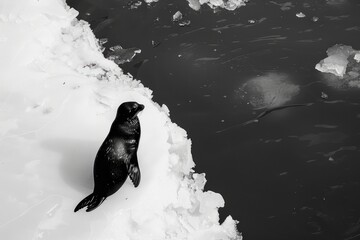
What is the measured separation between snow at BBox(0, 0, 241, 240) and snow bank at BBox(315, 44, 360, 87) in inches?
75.5

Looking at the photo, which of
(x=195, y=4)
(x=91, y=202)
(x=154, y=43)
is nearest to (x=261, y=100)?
(x=154, y=43)

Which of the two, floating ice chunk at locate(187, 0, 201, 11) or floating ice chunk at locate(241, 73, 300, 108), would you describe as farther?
floating ice chunk at locate(187, 0, 201, 11)

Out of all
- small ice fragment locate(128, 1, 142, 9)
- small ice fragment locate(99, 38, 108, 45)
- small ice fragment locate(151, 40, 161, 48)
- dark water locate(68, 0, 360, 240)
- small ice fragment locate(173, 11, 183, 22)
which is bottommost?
dark water locate(68, 0, 360, 240)

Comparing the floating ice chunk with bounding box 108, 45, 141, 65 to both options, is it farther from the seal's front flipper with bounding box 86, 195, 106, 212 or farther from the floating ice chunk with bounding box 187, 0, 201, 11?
the seal's front flipper with bounding box 86, 195, 106, 212

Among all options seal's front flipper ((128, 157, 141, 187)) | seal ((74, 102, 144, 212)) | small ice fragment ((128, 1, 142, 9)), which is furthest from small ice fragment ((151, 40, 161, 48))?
seal's front flipper ((128, 157, 141, 187))

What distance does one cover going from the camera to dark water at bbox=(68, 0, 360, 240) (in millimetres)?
3822

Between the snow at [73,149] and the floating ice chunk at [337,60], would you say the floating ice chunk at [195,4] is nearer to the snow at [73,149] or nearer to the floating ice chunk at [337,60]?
the snow at [73,149]

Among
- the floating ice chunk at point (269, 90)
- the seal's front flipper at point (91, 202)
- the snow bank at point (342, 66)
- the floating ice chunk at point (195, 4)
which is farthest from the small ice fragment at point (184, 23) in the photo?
the seal's front flipper at point (91, 202)

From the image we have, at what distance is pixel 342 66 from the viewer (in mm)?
4770

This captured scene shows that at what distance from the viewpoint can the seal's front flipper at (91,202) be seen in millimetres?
3402

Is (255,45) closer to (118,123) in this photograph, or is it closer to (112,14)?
(112,14)

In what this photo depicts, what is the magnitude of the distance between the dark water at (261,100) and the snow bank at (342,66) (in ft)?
0.32

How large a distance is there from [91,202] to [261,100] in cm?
228

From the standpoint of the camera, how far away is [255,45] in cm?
520
